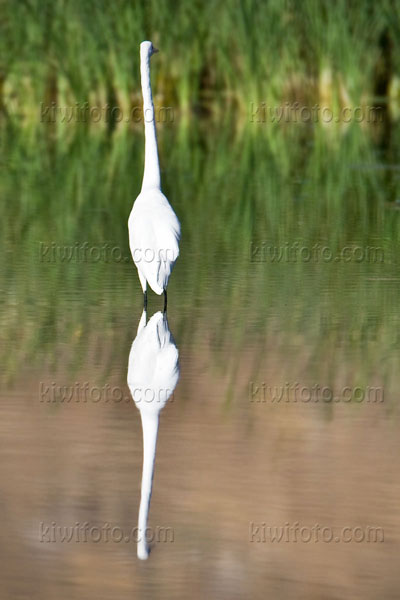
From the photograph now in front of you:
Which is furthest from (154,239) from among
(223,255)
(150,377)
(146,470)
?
(146,470)

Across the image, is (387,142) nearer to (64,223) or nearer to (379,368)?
(64,223)

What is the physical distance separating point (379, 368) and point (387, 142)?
10062mm

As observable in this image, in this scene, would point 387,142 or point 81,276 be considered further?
point 387,142

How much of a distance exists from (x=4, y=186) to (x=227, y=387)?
708 centimetres

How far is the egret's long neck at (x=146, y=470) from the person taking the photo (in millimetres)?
4124

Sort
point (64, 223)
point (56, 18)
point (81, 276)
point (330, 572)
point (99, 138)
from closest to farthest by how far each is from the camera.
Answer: point (330, 572), point (81, 276), point (64, 223), point (99, 138), point (56, 18)

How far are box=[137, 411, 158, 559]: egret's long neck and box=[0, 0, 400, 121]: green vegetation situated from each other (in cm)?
1263

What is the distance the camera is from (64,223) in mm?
10297

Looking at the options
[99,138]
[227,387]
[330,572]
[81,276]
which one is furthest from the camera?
[99,138]

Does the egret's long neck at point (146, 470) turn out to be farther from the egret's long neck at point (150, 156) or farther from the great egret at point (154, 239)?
the egret's long neck at point (150, 156)

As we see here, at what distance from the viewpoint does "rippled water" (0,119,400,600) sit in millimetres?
3984

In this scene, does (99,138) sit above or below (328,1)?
below

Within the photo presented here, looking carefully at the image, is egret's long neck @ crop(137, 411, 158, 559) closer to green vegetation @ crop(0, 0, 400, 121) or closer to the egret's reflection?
the egret's reflection

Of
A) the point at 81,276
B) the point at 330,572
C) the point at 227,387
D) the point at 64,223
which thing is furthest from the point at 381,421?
the point at 64,223
